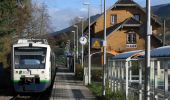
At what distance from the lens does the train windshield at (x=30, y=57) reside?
30422 mm

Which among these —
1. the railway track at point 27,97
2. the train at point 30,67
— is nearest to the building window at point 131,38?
the railway track at point 27,97

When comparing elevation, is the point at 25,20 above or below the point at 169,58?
above

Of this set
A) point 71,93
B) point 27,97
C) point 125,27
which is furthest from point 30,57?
point 125,27

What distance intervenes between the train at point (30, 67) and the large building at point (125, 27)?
43791mm

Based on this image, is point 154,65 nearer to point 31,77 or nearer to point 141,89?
point 141,89

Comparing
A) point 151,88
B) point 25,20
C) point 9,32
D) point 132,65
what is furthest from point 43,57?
point 25,20

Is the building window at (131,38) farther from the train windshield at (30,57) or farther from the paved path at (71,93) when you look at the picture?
the train windshield at (30,57)

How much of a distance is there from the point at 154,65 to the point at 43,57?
15.5 meters

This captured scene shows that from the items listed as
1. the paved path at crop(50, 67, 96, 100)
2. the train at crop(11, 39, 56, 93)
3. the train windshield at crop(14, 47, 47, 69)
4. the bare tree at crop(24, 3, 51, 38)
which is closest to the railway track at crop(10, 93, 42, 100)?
the paved path at crop(50, 67, 96, 100)

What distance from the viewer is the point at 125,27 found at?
7831 cm

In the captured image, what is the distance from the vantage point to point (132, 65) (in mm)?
21656

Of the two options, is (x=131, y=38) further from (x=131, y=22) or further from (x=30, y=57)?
(x=30, y=57)

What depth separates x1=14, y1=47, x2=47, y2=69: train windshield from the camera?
30.4 metres

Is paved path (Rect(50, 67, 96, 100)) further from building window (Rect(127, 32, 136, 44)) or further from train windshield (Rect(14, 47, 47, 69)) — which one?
building window (Rect(127, 32, 136, 44))
